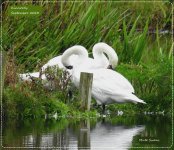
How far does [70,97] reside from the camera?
1834cm

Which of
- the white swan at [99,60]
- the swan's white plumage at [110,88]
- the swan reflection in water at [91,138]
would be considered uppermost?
the white swan at [99,60]

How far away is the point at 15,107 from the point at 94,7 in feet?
20.9

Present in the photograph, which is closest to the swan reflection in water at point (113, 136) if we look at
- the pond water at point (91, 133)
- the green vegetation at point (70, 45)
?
the pond water at point (91, 133)

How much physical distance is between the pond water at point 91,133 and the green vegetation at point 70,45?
476 mm

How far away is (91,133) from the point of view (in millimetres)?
15133

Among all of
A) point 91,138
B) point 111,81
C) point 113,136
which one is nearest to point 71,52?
point 111,81

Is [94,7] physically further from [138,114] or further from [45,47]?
[138,114]

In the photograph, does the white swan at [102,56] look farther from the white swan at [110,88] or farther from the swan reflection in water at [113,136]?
the swan reflection in water at [113,136]

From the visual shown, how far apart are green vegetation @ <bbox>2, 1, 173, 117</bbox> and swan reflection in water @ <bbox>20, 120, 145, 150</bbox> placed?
1.39m

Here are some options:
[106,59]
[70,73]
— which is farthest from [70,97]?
[106,59]

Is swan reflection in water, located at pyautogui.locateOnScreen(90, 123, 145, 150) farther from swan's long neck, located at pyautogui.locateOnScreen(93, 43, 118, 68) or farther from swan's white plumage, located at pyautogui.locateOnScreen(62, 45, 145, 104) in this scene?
swan's long neck, located at pyautogui.locateOnScreen(93, 43, 118, 68)

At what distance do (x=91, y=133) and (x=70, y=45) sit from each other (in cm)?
687

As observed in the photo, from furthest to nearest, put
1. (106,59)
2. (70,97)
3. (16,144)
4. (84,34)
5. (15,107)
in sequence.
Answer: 1. (84,34)
2. (106,59)
3. (70,97)
4. (15,107)
5. (16,144)

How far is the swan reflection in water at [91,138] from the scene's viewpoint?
13617mm
